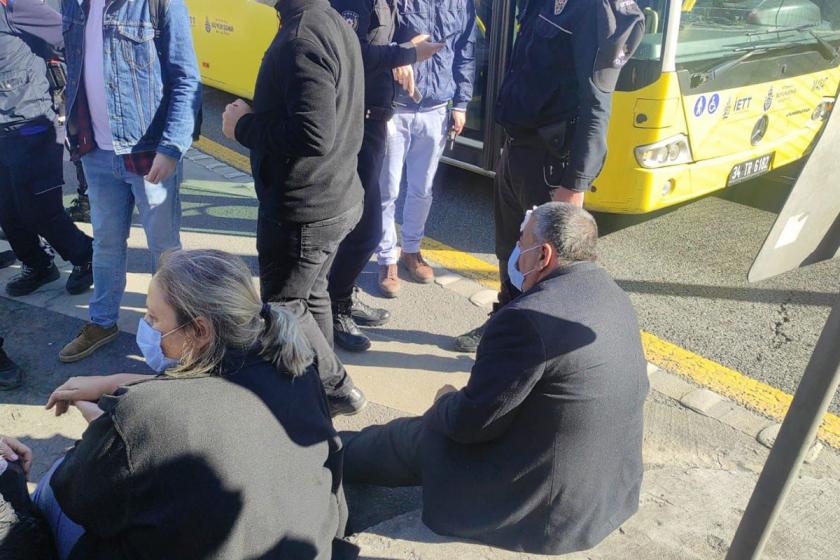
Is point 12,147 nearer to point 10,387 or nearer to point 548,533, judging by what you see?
point 10,387

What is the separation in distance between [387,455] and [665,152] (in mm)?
2840

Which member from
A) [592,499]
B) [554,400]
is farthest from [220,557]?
[592,499]

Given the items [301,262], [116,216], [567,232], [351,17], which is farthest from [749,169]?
[116,216]

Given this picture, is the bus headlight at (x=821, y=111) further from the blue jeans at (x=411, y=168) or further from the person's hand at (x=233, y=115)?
the person's hand at (x=233, y=115)

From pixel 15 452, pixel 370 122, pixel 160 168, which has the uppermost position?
pixel 370 122

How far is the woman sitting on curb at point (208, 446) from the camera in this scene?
5.20 feet

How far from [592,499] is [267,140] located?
157cm

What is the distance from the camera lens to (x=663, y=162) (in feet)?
14.7

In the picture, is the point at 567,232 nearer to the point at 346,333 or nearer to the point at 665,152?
the point at 346,333

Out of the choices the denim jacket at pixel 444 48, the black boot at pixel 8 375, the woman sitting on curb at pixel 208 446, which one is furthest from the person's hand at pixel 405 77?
the black boot at pixel 8 375

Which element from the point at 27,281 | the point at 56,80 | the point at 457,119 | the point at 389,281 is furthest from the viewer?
the point at 457,119

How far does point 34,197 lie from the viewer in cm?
367

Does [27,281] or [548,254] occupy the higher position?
[548,254]

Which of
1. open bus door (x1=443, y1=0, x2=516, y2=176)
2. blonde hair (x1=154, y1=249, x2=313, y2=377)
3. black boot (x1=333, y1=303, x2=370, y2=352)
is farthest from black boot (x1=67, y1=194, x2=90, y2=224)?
blonde hair (x1=154, y1=249, x2=313, y2=377)
